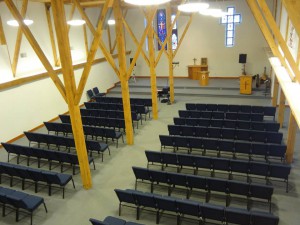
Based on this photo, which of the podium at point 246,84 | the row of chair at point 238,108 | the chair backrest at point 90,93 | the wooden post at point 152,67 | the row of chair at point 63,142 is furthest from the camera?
the chair backrest at point 90,93

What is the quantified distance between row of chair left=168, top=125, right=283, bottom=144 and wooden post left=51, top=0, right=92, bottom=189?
4.06 meters

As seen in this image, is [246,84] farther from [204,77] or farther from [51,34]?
[51,34]

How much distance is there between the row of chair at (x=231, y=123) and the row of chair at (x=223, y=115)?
0.87 meters

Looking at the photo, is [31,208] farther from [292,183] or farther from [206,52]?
[206,52]

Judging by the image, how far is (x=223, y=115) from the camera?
1233 cm

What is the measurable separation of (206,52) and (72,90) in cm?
1488

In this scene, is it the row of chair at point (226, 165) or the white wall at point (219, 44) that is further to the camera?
the white wall at point (219, 44)

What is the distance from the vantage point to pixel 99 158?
416 inches

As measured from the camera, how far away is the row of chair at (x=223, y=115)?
11.9 metres

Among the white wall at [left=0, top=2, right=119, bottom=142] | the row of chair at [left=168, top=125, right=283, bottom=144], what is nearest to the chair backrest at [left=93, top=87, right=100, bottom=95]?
the white wall at [left=0, top=2, right=119, bottom=142]

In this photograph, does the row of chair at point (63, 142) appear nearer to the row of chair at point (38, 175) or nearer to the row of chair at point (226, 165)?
the row of chair at point (38, 175)

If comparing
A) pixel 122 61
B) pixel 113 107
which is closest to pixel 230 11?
pixel 113 107

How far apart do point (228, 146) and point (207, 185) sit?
99.1 inches

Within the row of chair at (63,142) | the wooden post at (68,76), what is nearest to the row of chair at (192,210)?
the wooden post at (68,76)
